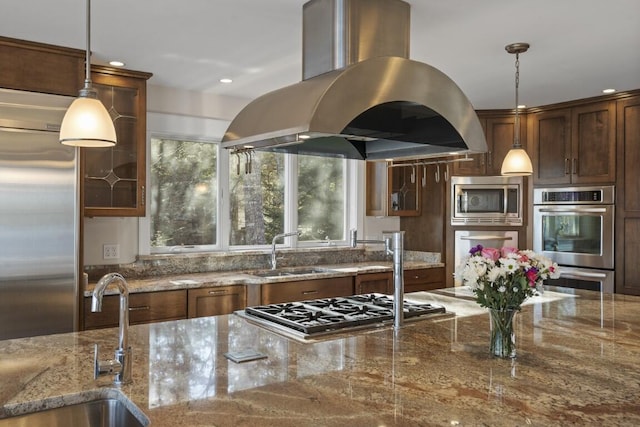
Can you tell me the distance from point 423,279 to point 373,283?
2.14ft

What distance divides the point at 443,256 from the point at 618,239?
148 cm

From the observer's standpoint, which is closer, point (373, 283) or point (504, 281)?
point (504, 281)

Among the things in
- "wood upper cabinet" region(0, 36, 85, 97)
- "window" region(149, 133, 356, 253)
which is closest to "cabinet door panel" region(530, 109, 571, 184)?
"window" region(149, 133, 356, 253)

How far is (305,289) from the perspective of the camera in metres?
3.85

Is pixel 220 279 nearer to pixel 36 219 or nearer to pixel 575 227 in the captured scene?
pixel 36 219

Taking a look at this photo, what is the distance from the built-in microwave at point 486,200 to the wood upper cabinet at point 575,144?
25cm

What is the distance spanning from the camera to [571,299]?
277 centimetres

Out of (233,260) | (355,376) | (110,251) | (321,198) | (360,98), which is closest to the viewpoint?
(355,376)

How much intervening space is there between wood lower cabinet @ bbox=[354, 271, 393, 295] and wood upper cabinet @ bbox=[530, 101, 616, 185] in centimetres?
167

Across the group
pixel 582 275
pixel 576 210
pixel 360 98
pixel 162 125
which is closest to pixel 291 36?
pixel 360 98

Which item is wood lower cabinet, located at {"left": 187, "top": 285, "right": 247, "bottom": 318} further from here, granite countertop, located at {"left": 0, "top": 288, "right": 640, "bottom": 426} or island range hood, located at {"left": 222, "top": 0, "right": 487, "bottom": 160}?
island range hood, located at {"left": 222, "top": 0, "right": 487, "bottom": 160}

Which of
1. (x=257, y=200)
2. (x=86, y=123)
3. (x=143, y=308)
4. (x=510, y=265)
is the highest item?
(x=86, y=123)

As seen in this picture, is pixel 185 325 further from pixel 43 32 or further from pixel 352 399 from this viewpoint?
pixel 43 32

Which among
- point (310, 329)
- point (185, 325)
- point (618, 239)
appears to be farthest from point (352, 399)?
point (618, 239)
